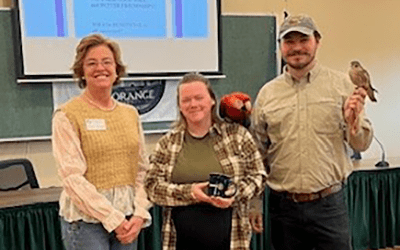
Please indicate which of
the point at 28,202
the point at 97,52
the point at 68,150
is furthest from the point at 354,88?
the point at 28,202

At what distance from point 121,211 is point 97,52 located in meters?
0.62

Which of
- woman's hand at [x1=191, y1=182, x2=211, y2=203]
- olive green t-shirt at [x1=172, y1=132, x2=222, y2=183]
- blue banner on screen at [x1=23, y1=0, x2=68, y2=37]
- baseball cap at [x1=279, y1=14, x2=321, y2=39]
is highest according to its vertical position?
blue banner on screen at [x1=23, y1=0, x2=68, y2=37]

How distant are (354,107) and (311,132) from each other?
213mm

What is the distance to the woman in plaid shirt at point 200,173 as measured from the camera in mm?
1781

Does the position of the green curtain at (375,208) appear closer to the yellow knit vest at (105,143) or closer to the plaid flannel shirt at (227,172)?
the plaid flannel shirt at (227,172)

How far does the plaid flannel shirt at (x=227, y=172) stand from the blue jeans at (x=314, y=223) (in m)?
0.26

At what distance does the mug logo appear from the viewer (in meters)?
4.02

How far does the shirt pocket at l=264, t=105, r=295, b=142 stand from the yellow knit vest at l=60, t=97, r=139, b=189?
1.94 ft

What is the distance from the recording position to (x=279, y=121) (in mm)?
2006

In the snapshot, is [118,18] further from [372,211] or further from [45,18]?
[372,211]

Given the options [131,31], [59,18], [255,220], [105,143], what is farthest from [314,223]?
[59,18]

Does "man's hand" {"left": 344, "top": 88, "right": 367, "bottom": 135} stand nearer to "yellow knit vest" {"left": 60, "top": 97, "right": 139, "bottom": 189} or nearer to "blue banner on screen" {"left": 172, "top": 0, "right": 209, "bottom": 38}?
"yellow knit vest" {"left": 60, "top": 97, "right": 139, "bottom": 189}

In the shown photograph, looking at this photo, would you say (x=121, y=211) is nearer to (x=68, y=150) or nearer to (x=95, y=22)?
(x=68, y=150)

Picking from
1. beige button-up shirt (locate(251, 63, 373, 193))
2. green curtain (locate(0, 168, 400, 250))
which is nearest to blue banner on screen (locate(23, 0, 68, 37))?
green curtain (locate(0, 168, 400, 250))
